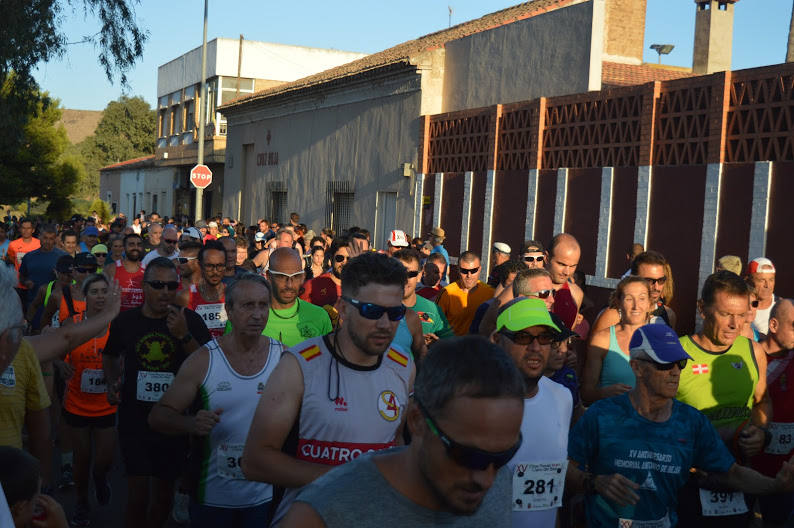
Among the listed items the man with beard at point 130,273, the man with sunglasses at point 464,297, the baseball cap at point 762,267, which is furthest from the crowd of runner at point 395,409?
the man with beard at point 130,273

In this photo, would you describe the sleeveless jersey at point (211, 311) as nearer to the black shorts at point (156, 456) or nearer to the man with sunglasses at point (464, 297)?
the black shorts at point (156, 456)

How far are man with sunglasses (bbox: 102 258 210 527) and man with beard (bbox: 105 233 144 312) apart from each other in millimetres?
2712

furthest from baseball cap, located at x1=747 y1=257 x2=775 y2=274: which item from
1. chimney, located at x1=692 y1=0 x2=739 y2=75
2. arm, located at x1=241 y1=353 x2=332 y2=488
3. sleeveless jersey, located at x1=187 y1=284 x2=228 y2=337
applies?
chimney, located at x1=692 y1=0 x2=739 y2=75

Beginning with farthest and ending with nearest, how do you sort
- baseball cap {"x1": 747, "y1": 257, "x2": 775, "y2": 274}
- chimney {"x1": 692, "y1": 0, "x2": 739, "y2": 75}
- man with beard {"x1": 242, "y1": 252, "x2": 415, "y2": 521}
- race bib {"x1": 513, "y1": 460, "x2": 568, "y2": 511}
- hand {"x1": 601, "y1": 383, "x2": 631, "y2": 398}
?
1. chimney {"x1": 692, "y1": 0, "x2": 739, "y2": 75}
2. baseball cap {"x1": 747, "y1": 257, "x2": 775, "y2": 274}
3. hand {"x1": 601, "y1": 383, "x2": 631, "y2": 398}
4. race bib {"x1": 513, "y1": 460, "x2": 568, "y2": 511}
5. man with beard {"x1": 242, "y1": 252, "x2": 415, "y2": 521}

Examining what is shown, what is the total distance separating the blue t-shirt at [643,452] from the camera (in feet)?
13.6

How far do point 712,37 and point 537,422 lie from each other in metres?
17.9

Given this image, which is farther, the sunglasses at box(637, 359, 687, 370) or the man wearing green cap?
the sunglasses at box(637, 359, 687, 370)

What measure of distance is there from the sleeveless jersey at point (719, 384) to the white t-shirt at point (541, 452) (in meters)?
1.42

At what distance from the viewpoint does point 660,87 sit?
1473 centimetres

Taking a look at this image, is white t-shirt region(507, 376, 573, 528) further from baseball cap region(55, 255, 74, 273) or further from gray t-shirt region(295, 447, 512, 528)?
baseball cap region(55, 255, 74, 273)

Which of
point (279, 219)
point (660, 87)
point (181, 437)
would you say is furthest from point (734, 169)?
point (279, 219)

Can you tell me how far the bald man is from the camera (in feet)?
18.7

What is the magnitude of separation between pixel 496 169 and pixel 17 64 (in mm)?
9888

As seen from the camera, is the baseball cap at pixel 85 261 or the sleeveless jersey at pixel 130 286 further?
the sleeveless jersey at pixel 130 286
